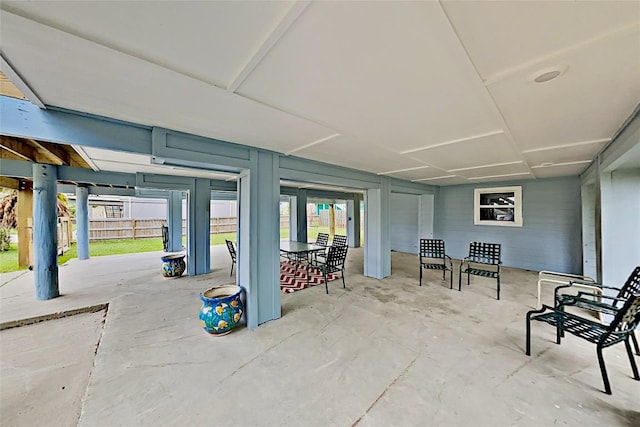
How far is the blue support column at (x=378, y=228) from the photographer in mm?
5129

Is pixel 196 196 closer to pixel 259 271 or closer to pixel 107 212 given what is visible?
pixel 259 271

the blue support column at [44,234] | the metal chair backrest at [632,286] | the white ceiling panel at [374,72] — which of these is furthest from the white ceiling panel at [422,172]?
the blue support column at [44,234]

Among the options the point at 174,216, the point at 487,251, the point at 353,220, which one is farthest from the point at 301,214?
the point at 487,251

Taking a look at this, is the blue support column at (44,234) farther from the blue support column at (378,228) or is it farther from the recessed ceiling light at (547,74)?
the recessed ceiling light at (547,74)

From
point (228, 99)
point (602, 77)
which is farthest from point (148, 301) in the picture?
point (602, 77)

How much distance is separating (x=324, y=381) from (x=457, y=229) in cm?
656

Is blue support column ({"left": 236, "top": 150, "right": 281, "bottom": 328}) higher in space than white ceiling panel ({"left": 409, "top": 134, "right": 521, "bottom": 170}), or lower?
lower

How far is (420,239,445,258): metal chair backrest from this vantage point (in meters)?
5.06

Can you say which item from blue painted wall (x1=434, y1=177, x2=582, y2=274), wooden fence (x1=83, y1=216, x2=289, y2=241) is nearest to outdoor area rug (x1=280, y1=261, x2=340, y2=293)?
blue painted wall (x1=434, y1=177, x2=582, y2=274)

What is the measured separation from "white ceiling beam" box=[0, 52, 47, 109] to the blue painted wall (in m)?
8.08

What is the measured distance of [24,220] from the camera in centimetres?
623

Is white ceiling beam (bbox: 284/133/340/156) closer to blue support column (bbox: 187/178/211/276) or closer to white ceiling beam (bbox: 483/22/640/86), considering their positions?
white ceiling beam (bbox: 483/22/640/86)

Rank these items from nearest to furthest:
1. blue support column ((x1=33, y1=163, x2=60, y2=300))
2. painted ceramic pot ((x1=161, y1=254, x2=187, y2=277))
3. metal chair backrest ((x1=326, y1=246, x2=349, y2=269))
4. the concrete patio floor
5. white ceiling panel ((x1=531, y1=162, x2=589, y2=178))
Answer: the concrete patio floor
blue support column ((x1=33, y1=163, x2=60, y2=300))
white ceiling panel ((x1=531, y1=162, x2=589, y2=178))
metal chair backrest ((x1=326, y1=246, x2=349, y2=269))
painted ceramic pot ((x1=161, y1=254, x2=187, y2=277))

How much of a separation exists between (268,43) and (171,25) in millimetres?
398
